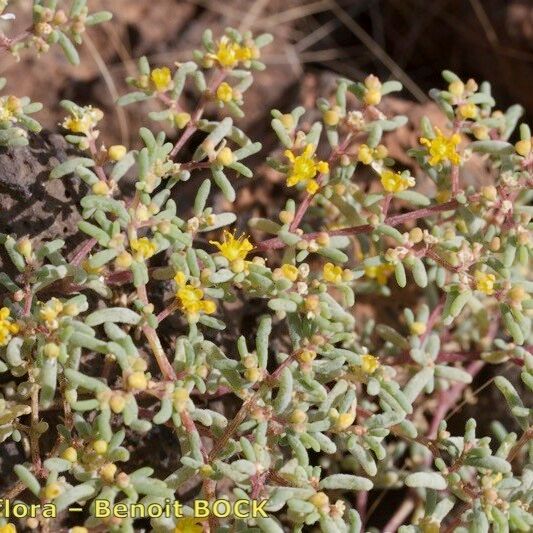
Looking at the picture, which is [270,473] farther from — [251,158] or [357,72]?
[357,72]

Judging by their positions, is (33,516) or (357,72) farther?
(357,72)

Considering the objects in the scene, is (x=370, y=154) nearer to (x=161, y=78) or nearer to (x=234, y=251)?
(x=234, y=251)

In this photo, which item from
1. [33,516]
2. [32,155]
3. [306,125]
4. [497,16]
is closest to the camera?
[33,516]

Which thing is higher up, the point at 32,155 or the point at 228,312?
the point at 32,155

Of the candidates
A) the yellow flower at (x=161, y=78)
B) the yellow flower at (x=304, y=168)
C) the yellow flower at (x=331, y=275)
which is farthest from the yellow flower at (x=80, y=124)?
the yellow flower at (x=331, y=275)

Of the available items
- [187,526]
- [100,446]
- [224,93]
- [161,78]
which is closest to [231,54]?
[224,93]

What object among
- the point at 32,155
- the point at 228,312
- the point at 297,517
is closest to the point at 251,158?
the point at 228,312

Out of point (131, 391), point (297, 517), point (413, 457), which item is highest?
point (131, 391)

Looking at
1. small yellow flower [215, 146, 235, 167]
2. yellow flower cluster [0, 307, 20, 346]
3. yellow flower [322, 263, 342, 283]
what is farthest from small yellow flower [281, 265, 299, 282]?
yellow flower cluster [0, 307, 20, 346]
